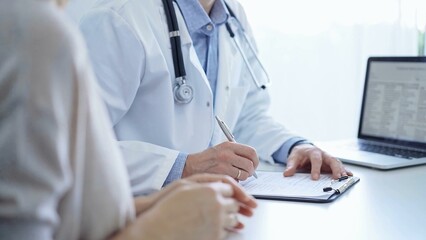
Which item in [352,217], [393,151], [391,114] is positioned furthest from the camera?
[391,114]

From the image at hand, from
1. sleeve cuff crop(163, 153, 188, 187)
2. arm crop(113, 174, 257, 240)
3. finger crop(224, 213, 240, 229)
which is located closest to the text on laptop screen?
sleeve cuff crop(163, 153, 188, 187)

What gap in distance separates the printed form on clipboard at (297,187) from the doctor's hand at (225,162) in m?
0.04

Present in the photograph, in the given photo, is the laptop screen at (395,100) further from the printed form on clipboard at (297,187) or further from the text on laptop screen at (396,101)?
the printed form on clipboard at (297,187)

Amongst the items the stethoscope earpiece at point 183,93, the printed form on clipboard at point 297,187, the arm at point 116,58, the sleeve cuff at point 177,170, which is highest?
the arm at point 116,58

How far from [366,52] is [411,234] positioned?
1.63 m

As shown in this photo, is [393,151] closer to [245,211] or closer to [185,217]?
[245,211]

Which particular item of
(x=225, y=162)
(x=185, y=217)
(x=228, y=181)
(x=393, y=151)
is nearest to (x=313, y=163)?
(x=225, y=162)

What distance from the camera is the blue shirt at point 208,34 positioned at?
120 centimetres

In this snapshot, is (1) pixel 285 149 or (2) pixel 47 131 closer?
(2) pixel 47 131

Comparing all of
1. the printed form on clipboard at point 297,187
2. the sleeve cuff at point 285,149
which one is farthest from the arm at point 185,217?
the sleeve cuff at point 285,149

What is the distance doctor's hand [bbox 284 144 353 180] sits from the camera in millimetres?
1062

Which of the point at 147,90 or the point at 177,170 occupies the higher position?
the point at 147,90

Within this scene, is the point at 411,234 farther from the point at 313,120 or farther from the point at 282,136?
the point at 313,120

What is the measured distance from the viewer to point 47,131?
0.41 m
